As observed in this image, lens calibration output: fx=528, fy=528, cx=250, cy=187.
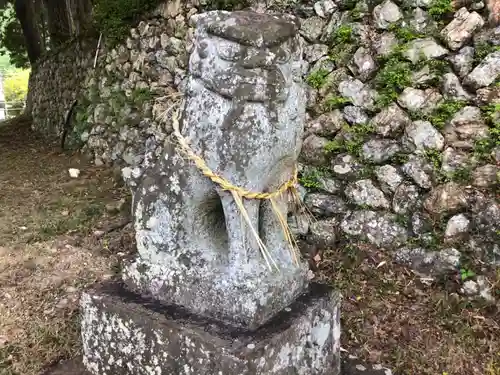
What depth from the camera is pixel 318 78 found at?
4.16m

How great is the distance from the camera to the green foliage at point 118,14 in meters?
5.88

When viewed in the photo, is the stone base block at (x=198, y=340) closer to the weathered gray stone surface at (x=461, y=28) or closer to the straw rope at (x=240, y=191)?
the straw rope at (x=240, y=191)

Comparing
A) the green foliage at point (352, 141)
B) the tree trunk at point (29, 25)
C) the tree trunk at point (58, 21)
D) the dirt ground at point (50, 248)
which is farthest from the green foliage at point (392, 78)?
the tree trunk at point (29, 25)

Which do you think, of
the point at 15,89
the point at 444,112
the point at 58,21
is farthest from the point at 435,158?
the point at 15,89

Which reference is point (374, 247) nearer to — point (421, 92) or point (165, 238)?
point (421, 92)

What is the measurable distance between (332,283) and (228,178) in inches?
69.7

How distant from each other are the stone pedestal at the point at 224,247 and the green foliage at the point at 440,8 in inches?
75.0

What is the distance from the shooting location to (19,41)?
36.3 feet

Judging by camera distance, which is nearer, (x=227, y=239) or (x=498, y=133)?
(x=227, y=239)

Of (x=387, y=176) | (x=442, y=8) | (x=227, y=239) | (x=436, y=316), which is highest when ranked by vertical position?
(x=442, y=8)

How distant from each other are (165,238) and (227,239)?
274 mm

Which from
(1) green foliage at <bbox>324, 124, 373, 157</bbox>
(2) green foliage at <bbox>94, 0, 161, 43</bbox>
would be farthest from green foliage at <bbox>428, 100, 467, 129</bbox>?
(2) green foliage at <bbox>94, 0, 161, 43</bbox>

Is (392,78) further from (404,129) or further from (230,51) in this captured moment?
(230,51)

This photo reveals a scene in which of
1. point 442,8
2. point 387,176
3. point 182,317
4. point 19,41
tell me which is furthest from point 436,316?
point 19,41
